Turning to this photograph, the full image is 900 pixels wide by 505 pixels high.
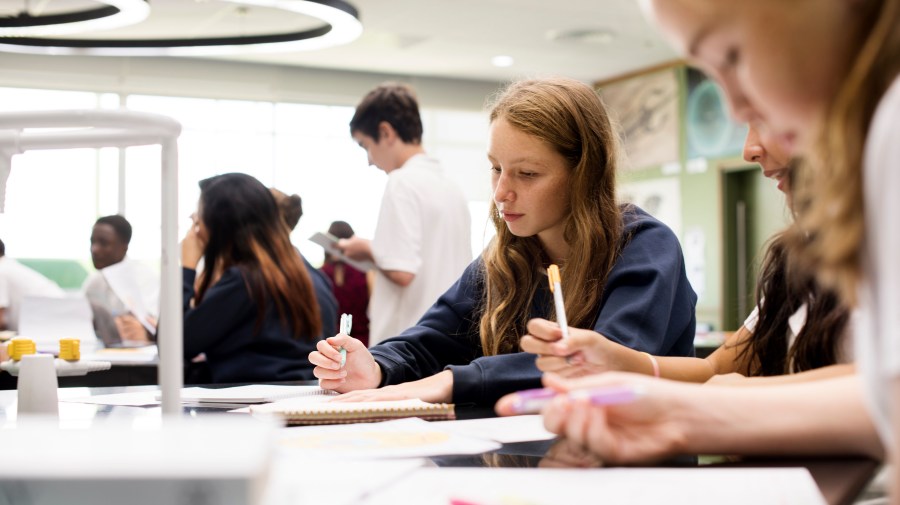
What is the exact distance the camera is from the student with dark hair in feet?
10.6

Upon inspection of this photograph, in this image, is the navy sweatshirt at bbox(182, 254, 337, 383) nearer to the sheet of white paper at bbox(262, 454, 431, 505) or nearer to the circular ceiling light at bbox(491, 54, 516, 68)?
the sheet of white paper at bbox(262, 454, 431, 505)

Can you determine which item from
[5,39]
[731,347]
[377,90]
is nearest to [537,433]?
[731,347]

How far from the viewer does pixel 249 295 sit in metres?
2.70

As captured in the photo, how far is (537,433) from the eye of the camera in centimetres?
108

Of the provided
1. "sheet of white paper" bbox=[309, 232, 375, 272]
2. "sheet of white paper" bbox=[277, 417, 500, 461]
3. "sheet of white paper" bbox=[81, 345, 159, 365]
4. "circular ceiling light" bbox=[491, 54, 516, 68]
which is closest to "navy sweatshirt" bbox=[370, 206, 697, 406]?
"sheet of white paper" bbox=[277, 417, 500, 461]

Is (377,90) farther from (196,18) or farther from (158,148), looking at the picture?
(196,18)

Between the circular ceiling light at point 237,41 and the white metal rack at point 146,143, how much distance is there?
3.06 meters

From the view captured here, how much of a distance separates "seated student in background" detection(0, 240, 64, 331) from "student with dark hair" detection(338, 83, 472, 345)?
58.1 inches

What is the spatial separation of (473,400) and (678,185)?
745cm

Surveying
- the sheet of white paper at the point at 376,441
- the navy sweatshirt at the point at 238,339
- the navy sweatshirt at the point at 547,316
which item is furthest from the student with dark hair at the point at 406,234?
the sheet of white paper at the point at 376,441

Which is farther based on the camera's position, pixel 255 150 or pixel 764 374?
pixel 255 150

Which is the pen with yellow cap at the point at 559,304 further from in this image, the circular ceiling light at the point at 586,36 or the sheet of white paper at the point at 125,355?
the circular ceiling light at the point at 586,36

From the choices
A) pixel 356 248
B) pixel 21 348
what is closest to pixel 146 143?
pixel 21 348

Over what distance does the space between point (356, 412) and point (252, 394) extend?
0.41 metres
